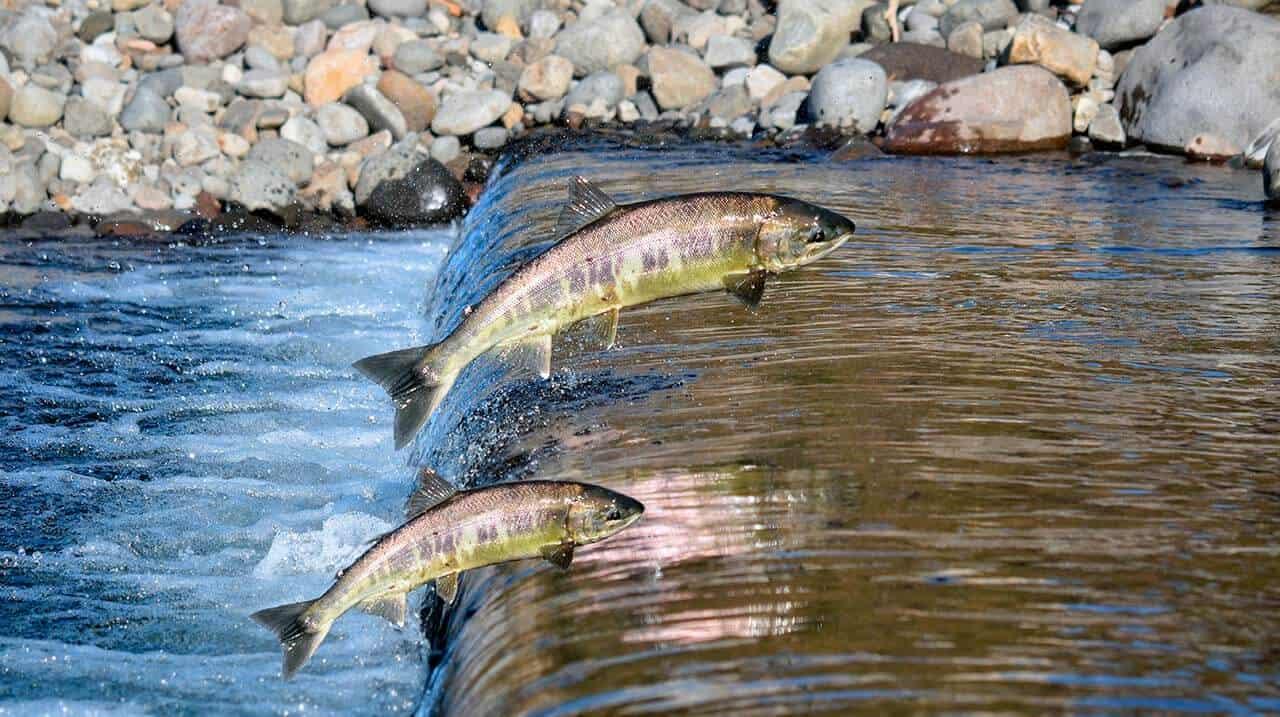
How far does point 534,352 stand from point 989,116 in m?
9.49

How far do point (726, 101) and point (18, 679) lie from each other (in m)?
10.5

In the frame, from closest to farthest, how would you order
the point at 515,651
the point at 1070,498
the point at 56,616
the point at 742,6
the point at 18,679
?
the point at 515,651
the point at 1070,498
the point at 18,679
the point at 56,616
the point at 742,6

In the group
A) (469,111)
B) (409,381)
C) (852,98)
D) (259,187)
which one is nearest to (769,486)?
(409,381)

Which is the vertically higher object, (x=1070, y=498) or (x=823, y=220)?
(x=823, y=220)

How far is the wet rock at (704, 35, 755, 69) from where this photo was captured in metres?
15.1

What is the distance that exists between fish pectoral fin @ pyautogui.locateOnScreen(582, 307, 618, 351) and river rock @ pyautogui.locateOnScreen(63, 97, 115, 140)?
37.3ft

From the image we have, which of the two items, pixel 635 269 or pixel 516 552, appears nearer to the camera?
pixel 516 552

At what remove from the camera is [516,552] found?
3.96m

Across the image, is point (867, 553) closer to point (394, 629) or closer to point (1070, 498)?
point (1070, 498)

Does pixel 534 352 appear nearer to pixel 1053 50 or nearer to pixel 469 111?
pixel 1053 50

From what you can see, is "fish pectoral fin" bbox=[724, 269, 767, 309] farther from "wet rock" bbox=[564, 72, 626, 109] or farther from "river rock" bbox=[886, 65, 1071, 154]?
"wet rock" bbox=[564, 72, 626, 109]

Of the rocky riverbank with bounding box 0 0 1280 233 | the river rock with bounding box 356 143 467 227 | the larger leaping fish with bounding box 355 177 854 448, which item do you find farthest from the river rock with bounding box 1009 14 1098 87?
the larger leaping fish with bounding box 355 177 854 448

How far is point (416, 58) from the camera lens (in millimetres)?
15320

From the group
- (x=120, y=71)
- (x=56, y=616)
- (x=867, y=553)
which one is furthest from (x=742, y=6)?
(x=867, y=553)
